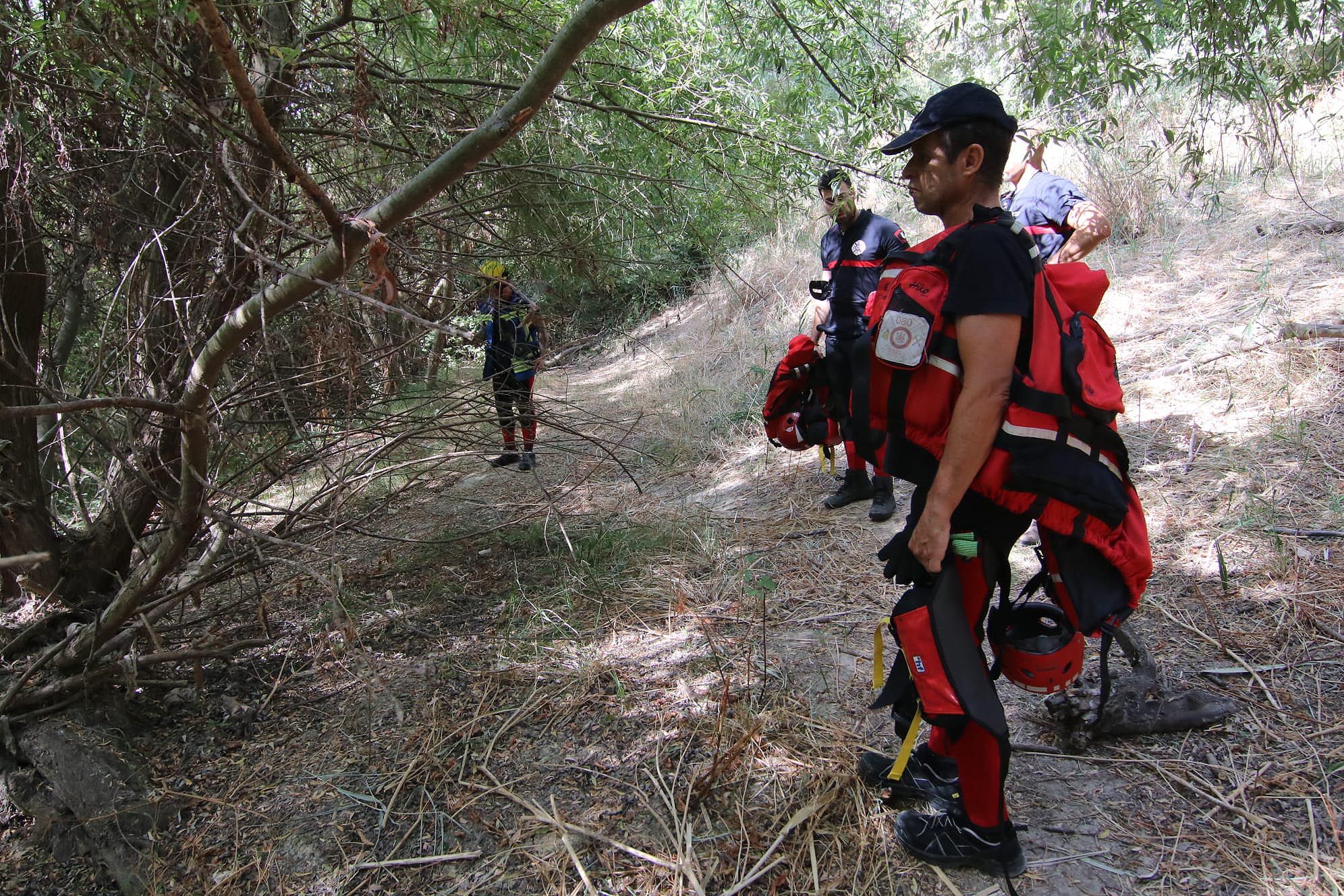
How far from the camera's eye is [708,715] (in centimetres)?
265

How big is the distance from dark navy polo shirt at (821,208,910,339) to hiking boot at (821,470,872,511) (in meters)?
0.87

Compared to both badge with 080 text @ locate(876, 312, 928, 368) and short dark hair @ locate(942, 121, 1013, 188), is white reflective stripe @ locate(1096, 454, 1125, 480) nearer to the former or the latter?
badge with 080 text @ locate(876, 312, 928, 368)

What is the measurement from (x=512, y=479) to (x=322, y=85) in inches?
128

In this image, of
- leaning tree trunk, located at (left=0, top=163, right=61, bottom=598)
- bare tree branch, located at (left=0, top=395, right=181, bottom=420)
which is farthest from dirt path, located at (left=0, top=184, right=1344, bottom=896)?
leaning tree trunk, located at (left=0, top=163, right=61, bottom=598)

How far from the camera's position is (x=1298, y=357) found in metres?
4.44

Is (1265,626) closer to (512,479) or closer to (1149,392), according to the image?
(1149,392)

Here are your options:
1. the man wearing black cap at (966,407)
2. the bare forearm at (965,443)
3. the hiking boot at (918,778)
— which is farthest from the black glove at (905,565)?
the hiking boot at (918,778)

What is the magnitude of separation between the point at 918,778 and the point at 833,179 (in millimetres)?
2940

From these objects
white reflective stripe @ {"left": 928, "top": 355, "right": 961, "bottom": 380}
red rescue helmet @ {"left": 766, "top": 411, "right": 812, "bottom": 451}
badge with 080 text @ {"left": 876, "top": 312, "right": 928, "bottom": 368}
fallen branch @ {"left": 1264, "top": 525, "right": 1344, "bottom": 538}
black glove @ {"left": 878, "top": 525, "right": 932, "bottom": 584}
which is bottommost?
fallen branch @ {"left": 1264, "top": 525, "right": 1344, "bottom": 538}

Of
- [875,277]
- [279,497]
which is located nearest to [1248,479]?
[875,277]

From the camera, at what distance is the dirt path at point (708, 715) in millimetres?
2051

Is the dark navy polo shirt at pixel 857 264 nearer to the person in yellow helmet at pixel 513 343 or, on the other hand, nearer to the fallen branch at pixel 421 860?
the person in yellow helmet at pixel 513 343

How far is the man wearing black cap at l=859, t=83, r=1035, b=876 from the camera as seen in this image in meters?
1.64

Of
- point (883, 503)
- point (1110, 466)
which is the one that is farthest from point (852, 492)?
point (1110, 466)
